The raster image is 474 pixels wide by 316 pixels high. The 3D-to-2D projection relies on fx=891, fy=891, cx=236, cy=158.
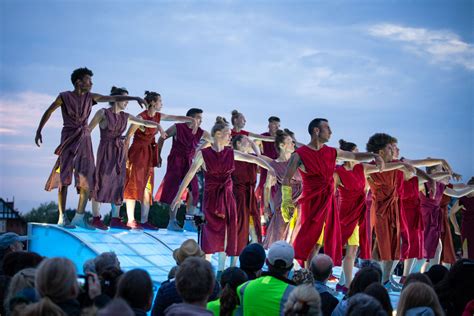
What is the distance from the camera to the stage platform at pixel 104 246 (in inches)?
403

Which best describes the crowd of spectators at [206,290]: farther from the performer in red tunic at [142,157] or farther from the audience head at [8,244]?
the performer in red tunic at [142,157]

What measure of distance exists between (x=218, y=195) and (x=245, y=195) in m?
0.77

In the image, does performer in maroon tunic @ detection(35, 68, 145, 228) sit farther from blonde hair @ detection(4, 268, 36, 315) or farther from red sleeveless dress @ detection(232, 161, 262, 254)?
blonde hair @ detection(4, 268, 36, 315)

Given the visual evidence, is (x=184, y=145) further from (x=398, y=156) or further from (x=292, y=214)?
(x=398, y=156)

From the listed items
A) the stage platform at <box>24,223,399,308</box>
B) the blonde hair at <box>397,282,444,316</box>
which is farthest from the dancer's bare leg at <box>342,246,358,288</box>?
the blonde hair at <box>397,282,444,316</box>

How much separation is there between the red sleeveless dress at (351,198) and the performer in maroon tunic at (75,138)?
8.68 ft

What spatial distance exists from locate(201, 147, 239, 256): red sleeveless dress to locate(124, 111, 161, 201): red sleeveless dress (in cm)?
196

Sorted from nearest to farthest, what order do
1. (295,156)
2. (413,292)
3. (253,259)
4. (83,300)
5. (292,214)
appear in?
1. (83,300)
2. (413,292)
3. (253,259)
4. (295,156)
5. (292,214)

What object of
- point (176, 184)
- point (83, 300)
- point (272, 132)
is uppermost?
point (272, 132)

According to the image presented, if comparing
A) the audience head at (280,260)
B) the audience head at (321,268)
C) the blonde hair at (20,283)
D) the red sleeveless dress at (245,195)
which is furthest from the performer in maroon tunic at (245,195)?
the blonde hair at (20,283)

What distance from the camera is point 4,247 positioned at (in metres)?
6.78

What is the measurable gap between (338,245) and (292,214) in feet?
5.97

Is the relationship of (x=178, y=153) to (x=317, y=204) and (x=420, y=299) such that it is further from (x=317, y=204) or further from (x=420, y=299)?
(x=420, y=299)

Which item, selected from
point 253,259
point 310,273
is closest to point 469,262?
point 310,273
